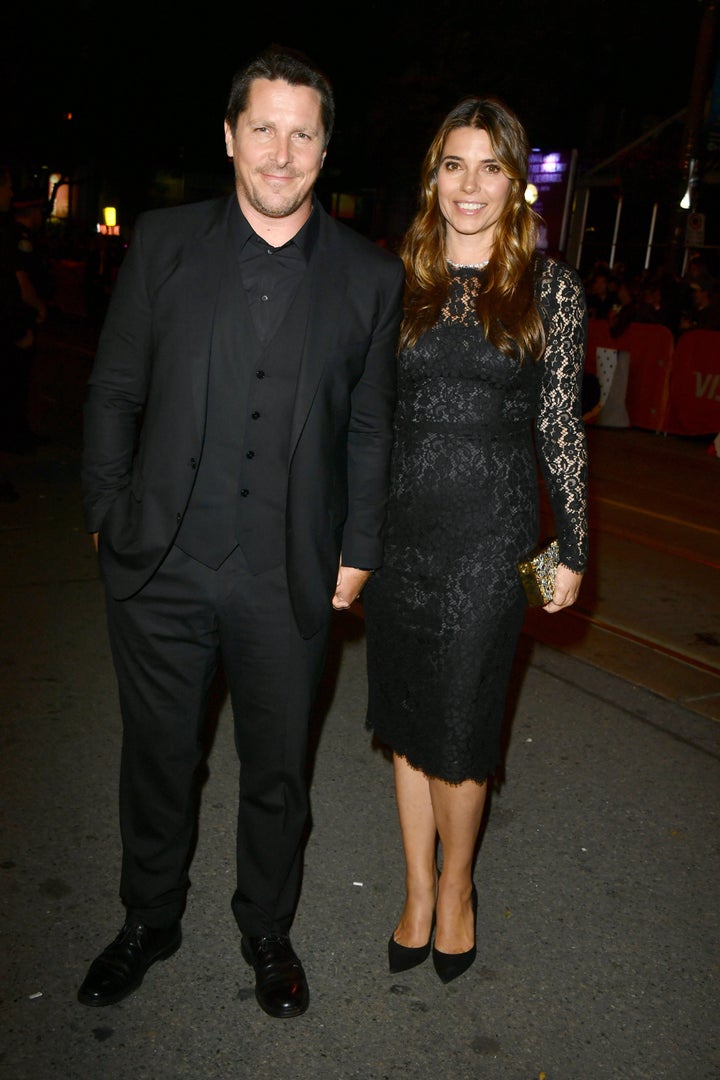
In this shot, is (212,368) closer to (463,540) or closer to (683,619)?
(463,540)

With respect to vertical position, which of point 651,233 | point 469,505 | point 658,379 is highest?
point 651,233

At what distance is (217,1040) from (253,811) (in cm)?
55

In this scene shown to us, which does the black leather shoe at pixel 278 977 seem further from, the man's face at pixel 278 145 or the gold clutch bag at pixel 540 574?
the man's face at pixel 278 145

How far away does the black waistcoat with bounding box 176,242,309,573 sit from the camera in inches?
97.0

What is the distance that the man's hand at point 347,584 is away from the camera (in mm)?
2736

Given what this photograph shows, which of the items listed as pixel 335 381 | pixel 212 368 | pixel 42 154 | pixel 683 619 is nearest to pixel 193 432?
pixel 212 368

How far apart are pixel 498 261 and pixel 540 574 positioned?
2.70 feet

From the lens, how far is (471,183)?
2.70 meters

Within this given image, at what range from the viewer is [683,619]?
6070mm

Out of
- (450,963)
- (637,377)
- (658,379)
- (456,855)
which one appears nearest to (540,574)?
(456,855)

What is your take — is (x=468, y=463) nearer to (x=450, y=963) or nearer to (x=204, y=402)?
(x=204, y=402)

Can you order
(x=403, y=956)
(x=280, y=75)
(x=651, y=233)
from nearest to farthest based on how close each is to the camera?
1. (x=280, y=75)
2. (x=403, y=956)
3. (x=651, y=233)

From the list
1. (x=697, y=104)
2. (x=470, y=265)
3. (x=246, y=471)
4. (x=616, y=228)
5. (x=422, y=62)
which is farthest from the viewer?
(x=616, y=228)

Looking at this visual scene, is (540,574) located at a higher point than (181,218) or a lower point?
lower
